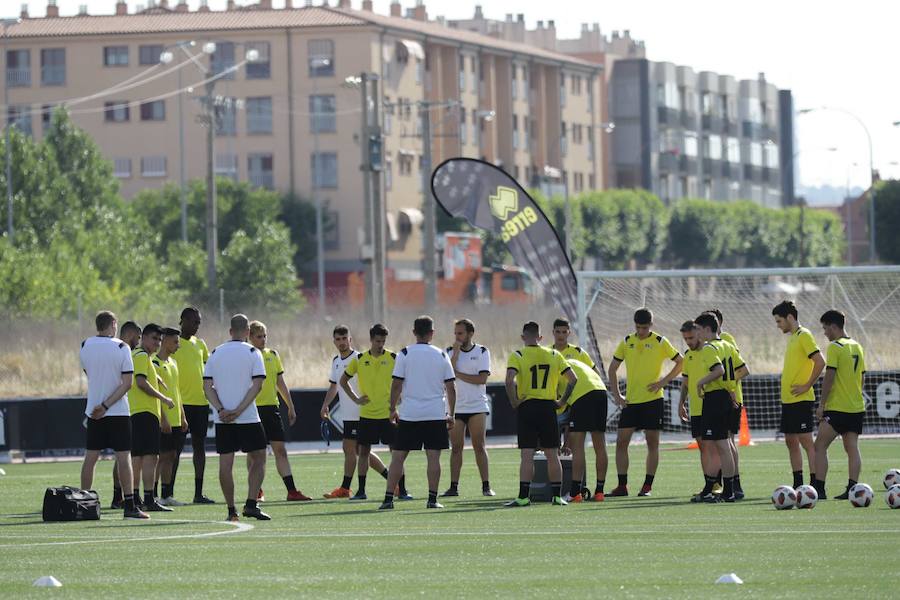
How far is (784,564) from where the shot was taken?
1338 cm

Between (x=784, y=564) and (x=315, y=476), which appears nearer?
(x=784, y=564)

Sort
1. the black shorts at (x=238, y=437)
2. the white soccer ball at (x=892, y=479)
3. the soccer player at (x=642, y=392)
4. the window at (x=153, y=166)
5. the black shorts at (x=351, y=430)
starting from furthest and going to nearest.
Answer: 1. the window at (x=153, y=166)
2. the black shorts at (x=351, y=430)
3. the soccer player at (x=642, y=392)
4. the white soccer ball at (x=892, y=479)
5. the black shorts at (x=238, y=437)

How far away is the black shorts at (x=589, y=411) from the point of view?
20.1 meters

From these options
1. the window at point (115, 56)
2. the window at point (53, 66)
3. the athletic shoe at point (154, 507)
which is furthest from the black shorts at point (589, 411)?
the window at point (53, 66)

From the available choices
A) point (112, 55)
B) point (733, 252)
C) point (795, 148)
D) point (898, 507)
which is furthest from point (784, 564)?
point (795, 148)

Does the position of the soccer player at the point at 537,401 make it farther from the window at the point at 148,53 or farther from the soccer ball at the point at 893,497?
the window at the point at 148,53

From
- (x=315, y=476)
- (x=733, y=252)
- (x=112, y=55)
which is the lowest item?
(x=315, y=476)

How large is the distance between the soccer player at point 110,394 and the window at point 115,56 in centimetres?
8291

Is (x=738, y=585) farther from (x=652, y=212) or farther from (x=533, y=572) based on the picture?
(x=652, y=212)

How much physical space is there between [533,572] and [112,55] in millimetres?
89347

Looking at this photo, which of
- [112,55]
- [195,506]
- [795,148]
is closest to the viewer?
[195,506]

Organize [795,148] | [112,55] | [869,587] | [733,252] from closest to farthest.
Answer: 1. [869,587]
2. [112,55]
3. [733,252]
4. [795,148]

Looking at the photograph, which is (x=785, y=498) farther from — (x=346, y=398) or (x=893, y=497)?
(x=346, y=398)

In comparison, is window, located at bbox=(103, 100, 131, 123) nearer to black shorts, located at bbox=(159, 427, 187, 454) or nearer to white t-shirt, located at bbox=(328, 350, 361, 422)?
white t-shirt, located at bbox=(328, 350, 361, 422)
